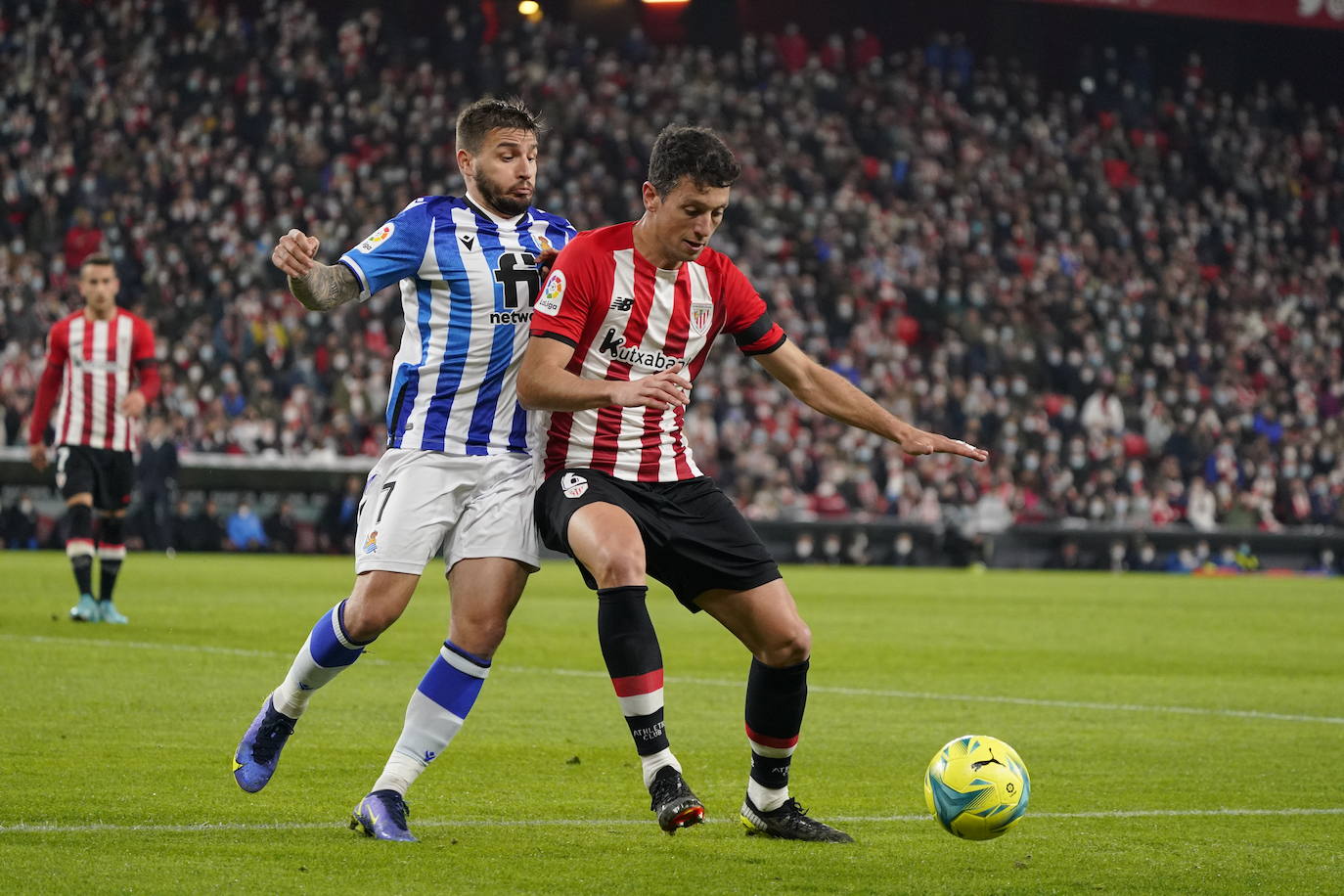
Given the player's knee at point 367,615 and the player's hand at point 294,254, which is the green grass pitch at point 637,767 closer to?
the player's knee at point 367,615

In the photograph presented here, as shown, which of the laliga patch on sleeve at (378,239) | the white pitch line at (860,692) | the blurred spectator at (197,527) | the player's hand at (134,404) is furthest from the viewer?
the blurred spectator at (197,527)

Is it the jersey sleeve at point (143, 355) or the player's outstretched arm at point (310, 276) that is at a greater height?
the player's outstretched arm at point (310, 276)

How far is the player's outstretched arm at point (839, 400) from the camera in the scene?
550 centimetres

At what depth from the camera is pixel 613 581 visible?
16.4ft

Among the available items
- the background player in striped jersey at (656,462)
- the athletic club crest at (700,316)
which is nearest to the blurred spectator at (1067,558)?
the background player in striped jersey at (656,462)

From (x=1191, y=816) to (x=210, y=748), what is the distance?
3.51 m

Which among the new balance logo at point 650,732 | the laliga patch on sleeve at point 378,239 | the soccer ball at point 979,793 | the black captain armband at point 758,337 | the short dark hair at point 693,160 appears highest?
the short dark hair at point 693,160

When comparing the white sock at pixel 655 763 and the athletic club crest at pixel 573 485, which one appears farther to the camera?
the athletic club crest at pixel 573 485

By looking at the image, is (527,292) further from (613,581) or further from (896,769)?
(896,769)

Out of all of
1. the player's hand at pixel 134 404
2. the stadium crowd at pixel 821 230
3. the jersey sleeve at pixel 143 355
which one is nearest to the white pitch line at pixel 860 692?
the player's hand at pixel 134 404

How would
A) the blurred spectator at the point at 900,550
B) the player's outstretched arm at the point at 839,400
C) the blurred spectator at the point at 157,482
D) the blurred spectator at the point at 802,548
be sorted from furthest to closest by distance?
the blurred spectator at the point at 900,550, the blurred spectator at the point at 802,548, the blurred spectator at the point at 157,482, the player's outstretched arm at the point at 839,400

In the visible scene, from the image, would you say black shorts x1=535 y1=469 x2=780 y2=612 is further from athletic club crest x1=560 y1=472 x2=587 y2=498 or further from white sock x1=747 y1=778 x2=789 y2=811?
white sock x1=747 y1=778 x2=789 y2=811

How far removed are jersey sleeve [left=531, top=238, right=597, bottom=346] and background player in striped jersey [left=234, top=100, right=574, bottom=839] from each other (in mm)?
300

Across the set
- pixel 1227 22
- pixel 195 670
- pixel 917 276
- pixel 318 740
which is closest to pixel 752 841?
pixel 318 740
